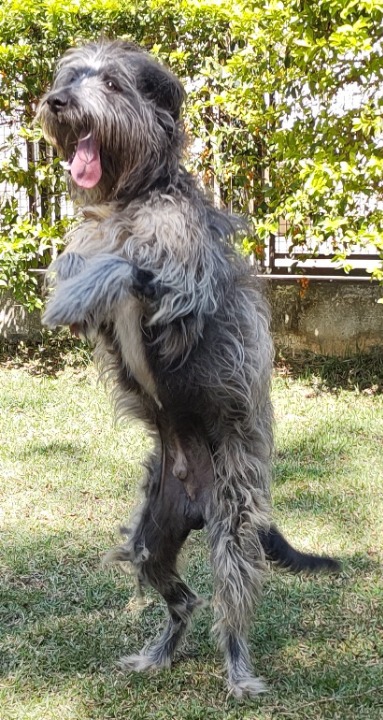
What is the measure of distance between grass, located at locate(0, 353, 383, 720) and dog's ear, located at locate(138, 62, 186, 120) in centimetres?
205

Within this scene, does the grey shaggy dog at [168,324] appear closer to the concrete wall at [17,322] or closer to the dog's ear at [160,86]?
the dog's ear at [160,86]

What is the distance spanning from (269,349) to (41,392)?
369 centimetres

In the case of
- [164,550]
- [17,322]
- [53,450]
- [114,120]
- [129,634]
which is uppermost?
[114,120]

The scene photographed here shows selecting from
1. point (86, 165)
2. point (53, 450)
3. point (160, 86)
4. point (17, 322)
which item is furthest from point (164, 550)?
point (17, 322)

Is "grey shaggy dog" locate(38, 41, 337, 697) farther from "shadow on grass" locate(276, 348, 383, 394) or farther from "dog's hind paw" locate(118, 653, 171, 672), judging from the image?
"shadow on grass" locate(276, 348, 383, 394)

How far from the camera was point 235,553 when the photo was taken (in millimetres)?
3131

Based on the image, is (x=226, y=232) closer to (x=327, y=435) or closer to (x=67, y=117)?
(x=67, y=117)

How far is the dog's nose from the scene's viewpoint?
2873 mm

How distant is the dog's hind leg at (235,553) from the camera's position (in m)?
3.12

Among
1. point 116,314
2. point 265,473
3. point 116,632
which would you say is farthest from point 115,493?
point 116,314

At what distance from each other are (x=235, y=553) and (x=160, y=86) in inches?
64.5

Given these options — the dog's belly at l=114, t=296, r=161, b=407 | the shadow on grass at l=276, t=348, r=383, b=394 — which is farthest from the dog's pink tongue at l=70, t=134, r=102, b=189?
the shadow on grass at l=276, t=348, r=383, b=394

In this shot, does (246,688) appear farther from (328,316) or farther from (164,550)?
(328,316)

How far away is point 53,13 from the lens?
22.1 ft
